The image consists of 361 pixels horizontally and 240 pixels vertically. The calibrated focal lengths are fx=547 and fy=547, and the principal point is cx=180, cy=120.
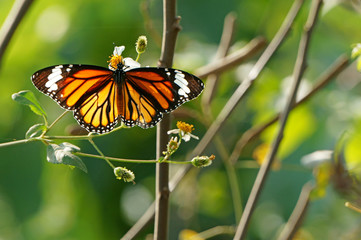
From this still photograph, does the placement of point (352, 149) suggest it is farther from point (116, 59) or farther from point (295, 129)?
point (116, 59)

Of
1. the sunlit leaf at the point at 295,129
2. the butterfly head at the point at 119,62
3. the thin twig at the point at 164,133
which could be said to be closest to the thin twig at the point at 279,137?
the thin twig at the point at 164,133

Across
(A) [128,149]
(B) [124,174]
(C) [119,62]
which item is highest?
(C) [119,62]

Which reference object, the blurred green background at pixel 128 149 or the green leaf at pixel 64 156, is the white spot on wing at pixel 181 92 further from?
the blurred green background at pixel 128 149

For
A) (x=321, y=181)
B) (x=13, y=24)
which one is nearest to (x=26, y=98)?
(x=13, y=24)

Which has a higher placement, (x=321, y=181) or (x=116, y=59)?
(x=116, y=59)

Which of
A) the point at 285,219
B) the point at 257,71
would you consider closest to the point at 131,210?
the point at 285,219

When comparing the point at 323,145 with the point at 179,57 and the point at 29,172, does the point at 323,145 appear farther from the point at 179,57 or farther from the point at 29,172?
the point at 29,172
